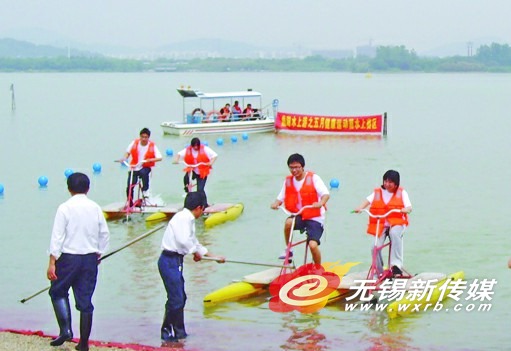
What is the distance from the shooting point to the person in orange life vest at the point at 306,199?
13.6 meters

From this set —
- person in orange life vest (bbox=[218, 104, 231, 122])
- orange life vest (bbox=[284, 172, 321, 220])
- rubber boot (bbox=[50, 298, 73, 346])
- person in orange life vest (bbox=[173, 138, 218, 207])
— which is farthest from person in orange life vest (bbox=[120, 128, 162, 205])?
person in orange life vest (bbox=[218, 104, 231, 122])

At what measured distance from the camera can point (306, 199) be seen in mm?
13750

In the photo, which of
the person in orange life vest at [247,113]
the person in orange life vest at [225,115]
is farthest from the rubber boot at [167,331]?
the person in orange life vest at [247,113]

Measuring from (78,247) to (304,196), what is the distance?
15.1ft

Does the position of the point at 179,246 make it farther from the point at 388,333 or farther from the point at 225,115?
the point at 225,115

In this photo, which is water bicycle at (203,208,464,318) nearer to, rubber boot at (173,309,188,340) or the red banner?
rubber boot at (173,309,188,340)

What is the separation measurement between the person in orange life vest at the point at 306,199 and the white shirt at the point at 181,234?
3087 mm

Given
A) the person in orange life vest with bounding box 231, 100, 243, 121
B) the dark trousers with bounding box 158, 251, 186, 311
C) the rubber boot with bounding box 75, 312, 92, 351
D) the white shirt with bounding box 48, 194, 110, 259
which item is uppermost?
the white shirt with bounding box 48, 194, 110, 259

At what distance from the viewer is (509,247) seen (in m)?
19.7

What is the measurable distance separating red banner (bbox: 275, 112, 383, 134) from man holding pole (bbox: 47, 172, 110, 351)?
1604 inches

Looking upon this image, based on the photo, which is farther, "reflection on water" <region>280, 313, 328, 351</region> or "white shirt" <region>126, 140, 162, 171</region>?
"white shirt" <region>126, 140, 162, 171</region>

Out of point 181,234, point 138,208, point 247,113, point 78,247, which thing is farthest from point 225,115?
point 78,247

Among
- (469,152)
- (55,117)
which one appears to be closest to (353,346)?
(469,152)

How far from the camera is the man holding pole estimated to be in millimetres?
9812
